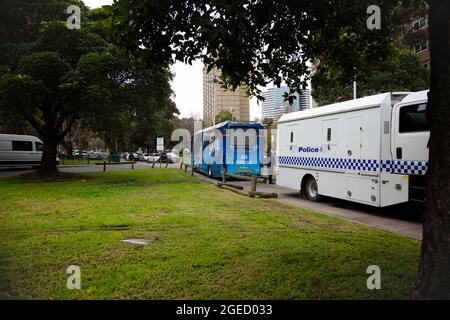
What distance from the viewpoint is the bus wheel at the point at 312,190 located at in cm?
1213

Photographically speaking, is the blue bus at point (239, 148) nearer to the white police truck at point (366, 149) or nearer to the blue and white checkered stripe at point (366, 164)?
the blue and white checkered stripe at point (366, 164)

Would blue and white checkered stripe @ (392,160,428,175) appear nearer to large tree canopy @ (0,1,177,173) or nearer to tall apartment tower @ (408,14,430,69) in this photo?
tall apartment tower @ (408,14,430,69)

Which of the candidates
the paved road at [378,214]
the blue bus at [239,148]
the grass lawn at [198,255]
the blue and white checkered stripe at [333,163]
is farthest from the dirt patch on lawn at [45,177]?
the paved road at [378,214]

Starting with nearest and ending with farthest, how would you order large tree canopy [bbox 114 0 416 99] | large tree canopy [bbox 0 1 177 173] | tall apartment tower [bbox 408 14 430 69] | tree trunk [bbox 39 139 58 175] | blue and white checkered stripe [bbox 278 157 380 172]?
1. large tree canopy [bbox 114 0 416 99]
2. tall apartment tower [bbox 408 14 430 69]
3. blue and white checkered stripe [bbox 278 157 380 172]
4. large tree canopy [bbox 0 1 177 173]
5. tree trunk [bbox 39 139 58 175]

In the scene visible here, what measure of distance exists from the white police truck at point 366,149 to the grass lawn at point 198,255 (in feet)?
5.38

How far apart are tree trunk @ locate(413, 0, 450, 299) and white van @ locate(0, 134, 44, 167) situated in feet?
96.7

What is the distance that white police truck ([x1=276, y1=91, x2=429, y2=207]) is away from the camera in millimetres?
8453

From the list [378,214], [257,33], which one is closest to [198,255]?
[257,33]

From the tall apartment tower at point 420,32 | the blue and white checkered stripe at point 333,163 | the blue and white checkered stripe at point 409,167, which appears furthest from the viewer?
the blue and white checkered stripe at point 333,163

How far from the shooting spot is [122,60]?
56.2ft

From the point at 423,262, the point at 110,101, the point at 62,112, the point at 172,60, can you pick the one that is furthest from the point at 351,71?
the point at 62,112

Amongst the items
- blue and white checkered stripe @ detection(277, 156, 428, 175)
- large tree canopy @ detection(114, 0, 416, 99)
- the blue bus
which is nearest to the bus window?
the blue bus

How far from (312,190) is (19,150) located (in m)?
23.7

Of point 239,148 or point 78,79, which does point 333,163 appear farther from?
point 78,79
